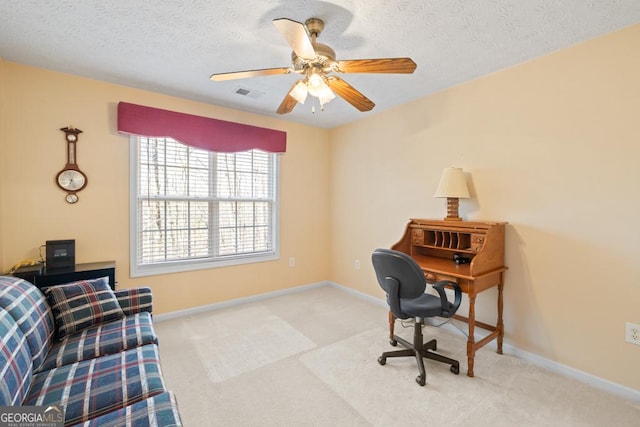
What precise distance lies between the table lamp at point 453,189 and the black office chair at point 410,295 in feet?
2.54

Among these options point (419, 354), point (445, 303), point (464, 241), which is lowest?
point (419, 354)

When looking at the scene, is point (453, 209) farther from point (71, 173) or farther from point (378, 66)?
point (71, 173)

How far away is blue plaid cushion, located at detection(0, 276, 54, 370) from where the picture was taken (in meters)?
1.47

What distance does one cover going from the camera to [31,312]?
161 cm

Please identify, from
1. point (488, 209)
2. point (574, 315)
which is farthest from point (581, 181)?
point (574, 315)

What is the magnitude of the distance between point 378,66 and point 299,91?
0.57 meters

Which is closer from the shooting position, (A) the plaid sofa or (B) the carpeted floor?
(A) the plaid sofa

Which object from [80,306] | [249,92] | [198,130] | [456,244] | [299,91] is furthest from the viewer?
[198,130]

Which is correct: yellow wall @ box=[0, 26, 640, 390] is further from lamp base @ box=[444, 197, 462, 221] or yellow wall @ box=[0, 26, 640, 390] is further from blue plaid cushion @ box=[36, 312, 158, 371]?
blue plaid cushion @ box=[36, 312, 158, 371]

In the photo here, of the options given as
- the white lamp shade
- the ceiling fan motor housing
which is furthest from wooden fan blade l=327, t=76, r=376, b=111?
the white lamp shade

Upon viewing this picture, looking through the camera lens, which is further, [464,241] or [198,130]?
[198,130]

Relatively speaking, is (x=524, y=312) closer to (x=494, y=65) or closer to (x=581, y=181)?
(x=581, y=181)

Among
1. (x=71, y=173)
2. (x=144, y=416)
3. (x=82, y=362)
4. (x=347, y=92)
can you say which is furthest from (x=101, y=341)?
(x=347, y=92)

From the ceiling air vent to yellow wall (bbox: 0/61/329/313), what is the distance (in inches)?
20.8
